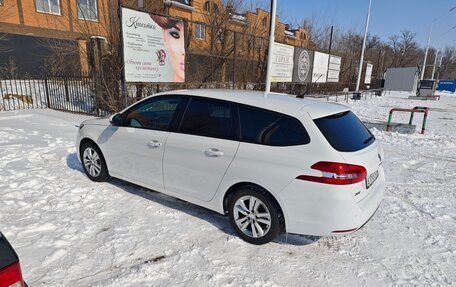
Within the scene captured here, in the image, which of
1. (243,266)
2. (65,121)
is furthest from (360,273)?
(65,121)

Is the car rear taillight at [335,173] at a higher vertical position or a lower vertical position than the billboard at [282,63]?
lower

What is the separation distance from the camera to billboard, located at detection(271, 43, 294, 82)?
14.3 metres

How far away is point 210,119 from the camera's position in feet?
11.3

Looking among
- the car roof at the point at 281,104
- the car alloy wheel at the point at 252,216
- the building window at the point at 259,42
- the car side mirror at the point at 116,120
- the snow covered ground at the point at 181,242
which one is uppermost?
the building window at the point at 259,42

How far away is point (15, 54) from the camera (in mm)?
20250

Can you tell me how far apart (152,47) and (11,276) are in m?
8.34

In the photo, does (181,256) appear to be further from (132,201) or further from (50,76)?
(50,76)

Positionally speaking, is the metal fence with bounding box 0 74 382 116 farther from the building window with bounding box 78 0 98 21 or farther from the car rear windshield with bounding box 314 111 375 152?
the car rear windshield with bounding box 314 111 375 152

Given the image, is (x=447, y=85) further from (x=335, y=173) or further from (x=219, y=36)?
(x=335, y=173)

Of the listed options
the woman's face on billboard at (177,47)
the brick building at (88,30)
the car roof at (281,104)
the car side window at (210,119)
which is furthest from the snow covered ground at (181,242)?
the brick building at (88,30)

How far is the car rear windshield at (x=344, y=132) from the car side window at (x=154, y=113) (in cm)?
186

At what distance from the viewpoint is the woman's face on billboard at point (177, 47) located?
934 centimetres

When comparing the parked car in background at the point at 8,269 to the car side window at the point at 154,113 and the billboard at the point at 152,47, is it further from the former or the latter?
the billboard at the point at 152,47

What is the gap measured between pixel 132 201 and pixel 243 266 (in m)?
2.02
